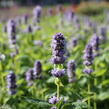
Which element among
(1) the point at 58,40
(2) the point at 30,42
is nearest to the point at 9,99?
(1) the point at 58,40

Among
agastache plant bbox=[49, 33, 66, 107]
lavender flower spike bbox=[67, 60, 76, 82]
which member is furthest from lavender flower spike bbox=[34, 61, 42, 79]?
agastache plant bbox=[49, 33, 66, 107]

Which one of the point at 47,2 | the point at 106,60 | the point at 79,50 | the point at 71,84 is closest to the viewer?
the point at 71,84

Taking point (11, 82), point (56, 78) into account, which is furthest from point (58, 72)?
point (11, 82)

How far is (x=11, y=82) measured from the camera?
150 inches

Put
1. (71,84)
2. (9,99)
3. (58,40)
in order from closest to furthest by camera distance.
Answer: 1. (58,40)
2. (9,99)
3. (71,84)

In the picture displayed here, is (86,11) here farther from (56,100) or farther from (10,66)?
(56,100)

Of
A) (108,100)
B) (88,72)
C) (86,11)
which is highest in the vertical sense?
(86,11)

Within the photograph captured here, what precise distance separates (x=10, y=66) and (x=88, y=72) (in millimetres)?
1982

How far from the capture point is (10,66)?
18.5 feet

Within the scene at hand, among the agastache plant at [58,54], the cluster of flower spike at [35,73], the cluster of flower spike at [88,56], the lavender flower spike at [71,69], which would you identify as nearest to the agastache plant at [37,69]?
the cluster of flower spike at [35,73]

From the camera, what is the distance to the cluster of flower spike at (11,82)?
373 centimetres

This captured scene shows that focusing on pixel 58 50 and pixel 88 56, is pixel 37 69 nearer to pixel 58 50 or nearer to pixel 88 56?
pixel 88 56

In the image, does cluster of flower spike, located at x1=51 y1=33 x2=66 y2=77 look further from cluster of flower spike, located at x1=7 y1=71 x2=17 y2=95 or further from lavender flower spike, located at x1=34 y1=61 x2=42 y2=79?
lavender flower spike, located at x1=34 y1=61 x2=42 y2=79

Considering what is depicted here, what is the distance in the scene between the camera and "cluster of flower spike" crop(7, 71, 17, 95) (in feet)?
12.2
